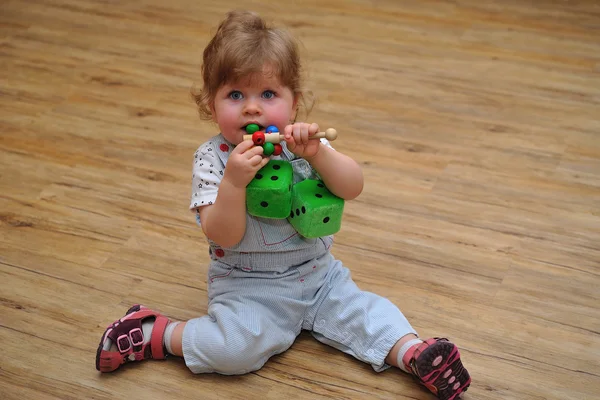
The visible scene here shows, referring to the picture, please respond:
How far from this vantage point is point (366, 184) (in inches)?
65.3

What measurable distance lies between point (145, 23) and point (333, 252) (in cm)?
128

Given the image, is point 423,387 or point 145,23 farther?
point 145,23

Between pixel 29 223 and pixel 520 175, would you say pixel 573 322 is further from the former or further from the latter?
pixel 29 223

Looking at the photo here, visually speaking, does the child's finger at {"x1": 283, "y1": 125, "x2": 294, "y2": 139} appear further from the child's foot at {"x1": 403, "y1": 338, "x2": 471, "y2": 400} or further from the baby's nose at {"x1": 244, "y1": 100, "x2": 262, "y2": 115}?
the child's foot at {"x1": 403, "y1": 338, "x2": 471, "y2": 400}

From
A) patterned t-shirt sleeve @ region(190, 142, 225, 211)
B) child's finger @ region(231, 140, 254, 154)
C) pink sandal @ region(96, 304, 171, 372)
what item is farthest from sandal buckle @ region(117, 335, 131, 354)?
child's finger @ region(231, 140, 254, 154)

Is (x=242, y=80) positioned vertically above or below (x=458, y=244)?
above

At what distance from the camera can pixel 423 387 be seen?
118cm

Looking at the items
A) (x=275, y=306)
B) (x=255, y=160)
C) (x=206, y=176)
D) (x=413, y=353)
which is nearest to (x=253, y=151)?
(x=255, y=160)

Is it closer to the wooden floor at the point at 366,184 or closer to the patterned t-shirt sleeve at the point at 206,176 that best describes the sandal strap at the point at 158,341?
the wooden floor at the point at 366,184

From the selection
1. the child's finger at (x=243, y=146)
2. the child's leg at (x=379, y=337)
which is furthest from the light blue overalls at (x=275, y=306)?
the child's finger at (x=243, y=146)

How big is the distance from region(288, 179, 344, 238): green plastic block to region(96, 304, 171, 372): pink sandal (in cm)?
26

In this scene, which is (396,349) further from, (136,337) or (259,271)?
(136,337)

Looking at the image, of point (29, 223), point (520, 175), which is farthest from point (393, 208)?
point (29, 223)

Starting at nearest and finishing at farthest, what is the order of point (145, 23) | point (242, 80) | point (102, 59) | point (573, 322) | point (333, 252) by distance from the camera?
1. point (242, 80)
2. point (573, 322)
3. point (333, 252)
4. point (102, 59)
5. point (145, 23)
